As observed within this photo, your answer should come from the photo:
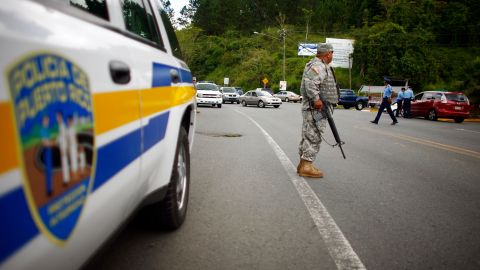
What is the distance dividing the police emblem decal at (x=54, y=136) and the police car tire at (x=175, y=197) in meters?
1.52

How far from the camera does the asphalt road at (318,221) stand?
2.88 m

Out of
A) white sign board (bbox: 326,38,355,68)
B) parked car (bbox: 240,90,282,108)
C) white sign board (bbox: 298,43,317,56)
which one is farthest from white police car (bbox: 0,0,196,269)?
white sign board (bbox: 298,43,317,56)

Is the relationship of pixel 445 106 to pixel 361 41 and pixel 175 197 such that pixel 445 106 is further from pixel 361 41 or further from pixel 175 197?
pixel 361 41

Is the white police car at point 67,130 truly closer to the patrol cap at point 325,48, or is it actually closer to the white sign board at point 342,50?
the patrol cap at point 325,48

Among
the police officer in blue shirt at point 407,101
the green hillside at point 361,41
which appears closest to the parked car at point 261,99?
the police officer in blue shirt at point 407,101

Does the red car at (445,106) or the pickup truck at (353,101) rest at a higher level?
the red car at (445,106)

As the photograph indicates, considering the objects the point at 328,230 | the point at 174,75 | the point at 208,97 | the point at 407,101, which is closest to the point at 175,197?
the point at 174,75

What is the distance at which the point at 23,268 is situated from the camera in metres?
1.10

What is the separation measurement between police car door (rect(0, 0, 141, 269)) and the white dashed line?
68.9 inches

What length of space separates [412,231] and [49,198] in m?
3.22

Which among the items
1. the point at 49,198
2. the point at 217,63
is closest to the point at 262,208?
the point at 49,198

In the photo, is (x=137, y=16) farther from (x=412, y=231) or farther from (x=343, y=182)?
(x=343, y=182)

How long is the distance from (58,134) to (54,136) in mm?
23

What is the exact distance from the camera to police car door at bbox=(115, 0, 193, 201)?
2.11 meters
